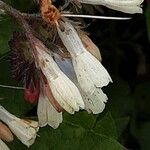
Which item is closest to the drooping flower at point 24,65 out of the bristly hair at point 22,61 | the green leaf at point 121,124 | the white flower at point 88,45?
the bristly hair at point 22,61

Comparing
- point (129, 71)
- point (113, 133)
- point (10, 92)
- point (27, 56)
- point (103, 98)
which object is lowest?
point (129, 71)

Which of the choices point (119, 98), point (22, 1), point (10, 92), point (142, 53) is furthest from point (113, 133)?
point (142, 53)

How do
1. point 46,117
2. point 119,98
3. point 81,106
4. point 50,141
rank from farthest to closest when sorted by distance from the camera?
1. point 119,98
2. point 50,141
3. point 46,117
4. point 81,106

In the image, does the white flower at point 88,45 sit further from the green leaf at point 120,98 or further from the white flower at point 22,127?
the green leaf at point 120,98

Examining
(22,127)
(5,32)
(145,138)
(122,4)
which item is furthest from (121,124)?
(122,4)

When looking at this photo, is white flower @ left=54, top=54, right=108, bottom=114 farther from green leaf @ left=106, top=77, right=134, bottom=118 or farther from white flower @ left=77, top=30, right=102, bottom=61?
green leaf @ left=106, top=77, right=134, bottom=118

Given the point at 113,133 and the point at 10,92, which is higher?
the point at 10,92

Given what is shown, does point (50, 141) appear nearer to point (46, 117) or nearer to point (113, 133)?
point (113, 133)

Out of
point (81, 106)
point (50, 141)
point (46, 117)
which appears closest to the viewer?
point (81, 106)
